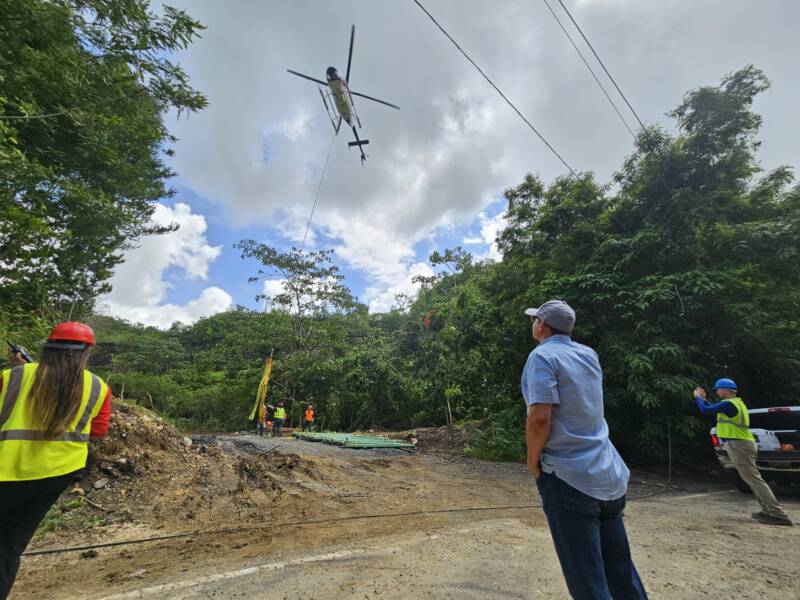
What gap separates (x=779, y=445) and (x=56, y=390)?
7.92m

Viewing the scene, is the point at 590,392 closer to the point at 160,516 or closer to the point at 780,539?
the point at 780,539

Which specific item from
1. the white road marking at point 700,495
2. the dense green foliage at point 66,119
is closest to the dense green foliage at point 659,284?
the white road marking at point 700,495

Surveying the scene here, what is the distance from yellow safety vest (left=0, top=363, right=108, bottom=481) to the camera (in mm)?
1713

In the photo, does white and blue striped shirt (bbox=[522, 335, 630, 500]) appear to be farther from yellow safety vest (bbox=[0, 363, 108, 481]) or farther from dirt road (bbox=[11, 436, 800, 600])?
yellow safety vest (bbox=[0, 363, 108, 481])

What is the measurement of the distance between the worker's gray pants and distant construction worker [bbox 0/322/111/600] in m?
6.12

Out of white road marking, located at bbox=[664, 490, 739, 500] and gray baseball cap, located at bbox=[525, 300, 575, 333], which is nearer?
gray baseball cap, located at bbox=[525, 300, 575, 333]

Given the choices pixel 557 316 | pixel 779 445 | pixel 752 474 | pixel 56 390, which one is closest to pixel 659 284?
pixel 779 445

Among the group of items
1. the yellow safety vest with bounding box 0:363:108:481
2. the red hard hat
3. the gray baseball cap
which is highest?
the gray baseball cap

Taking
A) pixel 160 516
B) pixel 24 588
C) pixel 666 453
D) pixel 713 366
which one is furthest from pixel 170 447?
pixel 713 366

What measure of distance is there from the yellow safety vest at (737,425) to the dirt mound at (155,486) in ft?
18.1

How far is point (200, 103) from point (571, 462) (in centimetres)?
812

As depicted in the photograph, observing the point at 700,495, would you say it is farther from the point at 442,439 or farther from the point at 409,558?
the point at 442,439

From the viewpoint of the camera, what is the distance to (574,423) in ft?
5.19

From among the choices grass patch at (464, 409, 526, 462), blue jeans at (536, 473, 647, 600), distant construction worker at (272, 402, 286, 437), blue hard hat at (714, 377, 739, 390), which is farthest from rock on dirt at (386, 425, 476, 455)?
blue jeans at (536, 473, 647, 600)
